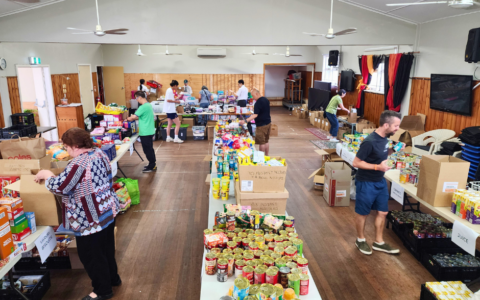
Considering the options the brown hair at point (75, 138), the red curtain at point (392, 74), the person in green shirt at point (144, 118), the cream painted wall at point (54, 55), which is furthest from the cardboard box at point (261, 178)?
the cream painted wall at point (54, 55)

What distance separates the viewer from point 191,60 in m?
15.3

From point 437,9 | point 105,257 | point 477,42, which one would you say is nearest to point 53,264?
point 105,257

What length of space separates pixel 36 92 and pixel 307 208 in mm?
9076

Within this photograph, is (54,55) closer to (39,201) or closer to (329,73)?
(39,201)

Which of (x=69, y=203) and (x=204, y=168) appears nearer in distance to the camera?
(x=69, y=203)

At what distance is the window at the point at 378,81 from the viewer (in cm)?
993

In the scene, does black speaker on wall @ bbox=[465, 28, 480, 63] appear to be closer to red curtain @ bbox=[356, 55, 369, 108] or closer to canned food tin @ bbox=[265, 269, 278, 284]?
red curtain @ bbox=[356, 55, 369, 108]

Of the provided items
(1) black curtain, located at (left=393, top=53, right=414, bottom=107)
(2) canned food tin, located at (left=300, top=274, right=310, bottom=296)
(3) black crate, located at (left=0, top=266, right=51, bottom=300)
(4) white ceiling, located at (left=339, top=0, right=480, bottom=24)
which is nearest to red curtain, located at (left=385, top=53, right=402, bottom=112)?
(1) black curtain, located at (left=393, top=53, right=414, bottom=107)

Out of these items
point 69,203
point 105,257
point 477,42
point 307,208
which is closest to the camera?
point 69,203

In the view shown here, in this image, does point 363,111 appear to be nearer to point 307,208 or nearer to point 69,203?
point 307,208

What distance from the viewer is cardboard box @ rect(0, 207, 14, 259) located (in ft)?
7.59

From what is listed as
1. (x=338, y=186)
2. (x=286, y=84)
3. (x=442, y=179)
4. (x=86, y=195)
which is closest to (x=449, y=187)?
(x=442, y=179)

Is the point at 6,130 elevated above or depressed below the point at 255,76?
below

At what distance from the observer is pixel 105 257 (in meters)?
2.94
